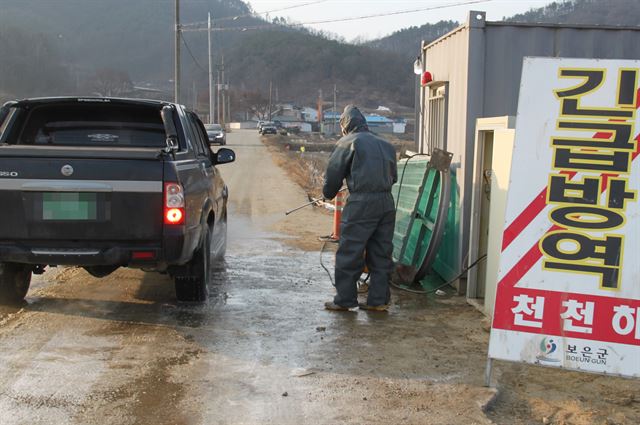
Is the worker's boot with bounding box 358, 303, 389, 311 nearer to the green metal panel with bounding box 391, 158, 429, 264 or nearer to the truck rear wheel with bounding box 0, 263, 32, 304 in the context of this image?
the green metal panel with bounding box 391, 158, 429, 264

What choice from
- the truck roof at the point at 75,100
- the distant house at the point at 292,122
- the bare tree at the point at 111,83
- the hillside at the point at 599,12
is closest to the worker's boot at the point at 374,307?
the truck roof at the point at 75,100

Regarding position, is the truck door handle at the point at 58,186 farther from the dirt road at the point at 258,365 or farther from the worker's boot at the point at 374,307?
the worker's boot at the point at 374,307

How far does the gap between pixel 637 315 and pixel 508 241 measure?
2.91ft

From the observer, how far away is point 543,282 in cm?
441

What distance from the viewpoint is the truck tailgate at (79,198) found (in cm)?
541

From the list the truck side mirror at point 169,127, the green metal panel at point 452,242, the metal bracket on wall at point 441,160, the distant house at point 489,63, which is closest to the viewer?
the truck side mirror at point 169,127

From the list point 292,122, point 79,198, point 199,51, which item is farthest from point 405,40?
point 79,198

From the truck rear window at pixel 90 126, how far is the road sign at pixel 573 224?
383 cm

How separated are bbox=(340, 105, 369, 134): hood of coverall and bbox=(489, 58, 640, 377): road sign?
244 centimetres

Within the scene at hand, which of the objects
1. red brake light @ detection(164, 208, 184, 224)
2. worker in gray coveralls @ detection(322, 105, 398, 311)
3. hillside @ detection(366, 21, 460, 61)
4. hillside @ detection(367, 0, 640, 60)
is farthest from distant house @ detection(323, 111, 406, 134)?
red brake light @ detection(164, 208, 184, 224)

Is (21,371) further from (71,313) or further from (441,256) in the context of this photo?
(441,256)

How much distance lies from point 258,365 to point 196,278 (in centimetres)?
171

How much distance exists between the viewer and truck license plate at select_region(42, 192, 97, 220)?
548 cm

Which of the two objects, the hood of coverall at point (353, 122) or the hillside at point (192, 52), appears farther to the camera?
the hillside at point (192, 52)
